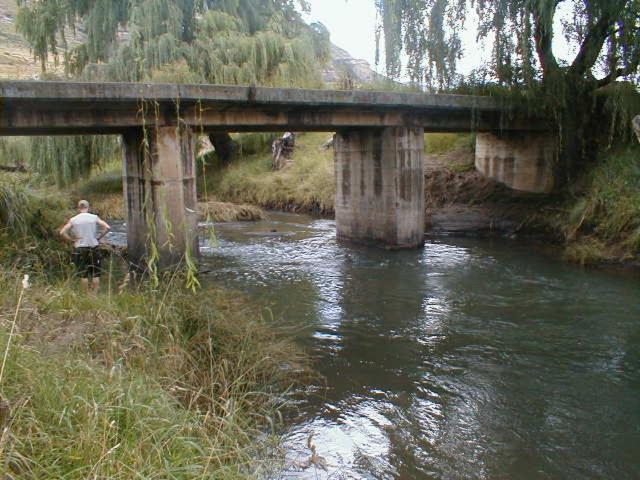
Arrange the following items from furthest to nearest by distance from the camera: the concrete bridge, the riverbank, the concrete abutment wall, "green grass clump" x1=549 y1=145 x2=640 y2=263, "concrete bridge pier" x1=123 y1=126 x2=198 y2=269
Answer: the concrete abutment wall
the riverbank
"green grass clump" x1=549 y1=145 x2=640 y2=263
"concrete bridge pier" x1=123 y1=126 x2=198 y2=269
the concrete bridge

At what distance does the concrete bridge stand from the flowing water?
77.4 inches

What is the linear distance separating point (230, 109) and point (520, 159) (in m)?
9.24

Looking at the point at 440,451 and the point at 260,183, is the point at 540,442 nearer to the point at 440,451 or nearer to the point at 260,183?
the point at 440,451

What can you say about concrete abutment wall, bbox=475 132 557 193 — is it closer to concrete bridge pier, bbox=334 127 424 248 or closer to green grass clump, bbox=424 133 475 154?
green grass clump, bbox=424 133 475 154

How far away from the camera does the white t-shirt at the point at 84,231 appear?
32.7 ft

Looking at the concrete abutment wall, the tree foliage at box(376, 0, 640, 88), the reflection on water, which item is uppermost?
the tree foliage at box(376, 0, 640, 88)

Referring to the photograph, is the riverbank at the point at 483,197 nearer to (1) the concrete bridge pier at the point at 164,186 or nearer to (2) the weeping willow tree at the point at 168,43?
(2) the weeping willow tree at the point at 168,43

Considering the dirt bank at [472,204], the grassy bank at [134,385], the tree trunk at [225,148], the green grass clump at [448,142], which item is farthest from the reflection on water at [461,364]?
the tree trunk at [225,148]

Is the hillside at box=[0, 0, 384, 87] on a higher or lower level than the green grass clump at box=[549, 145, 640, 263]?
higher

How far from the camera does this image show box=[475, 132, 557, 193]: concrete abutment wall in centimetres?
1828

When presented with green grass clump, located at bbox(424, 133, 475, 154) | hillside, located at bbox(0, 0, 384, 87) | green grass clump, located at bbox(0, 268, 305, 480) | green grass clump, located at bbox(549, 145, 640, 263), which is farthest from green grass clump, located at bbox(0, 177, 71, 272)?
green grass clump, located at bbox(424, 133, 475, 154)

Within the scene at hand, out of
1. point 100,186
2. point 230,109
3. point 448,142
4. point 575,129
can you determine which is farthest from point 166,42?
point 575,129

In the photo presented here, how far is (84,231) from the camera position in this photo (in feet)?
32.7

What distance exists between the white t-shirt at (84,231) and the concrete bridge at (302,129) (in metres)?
0.91
